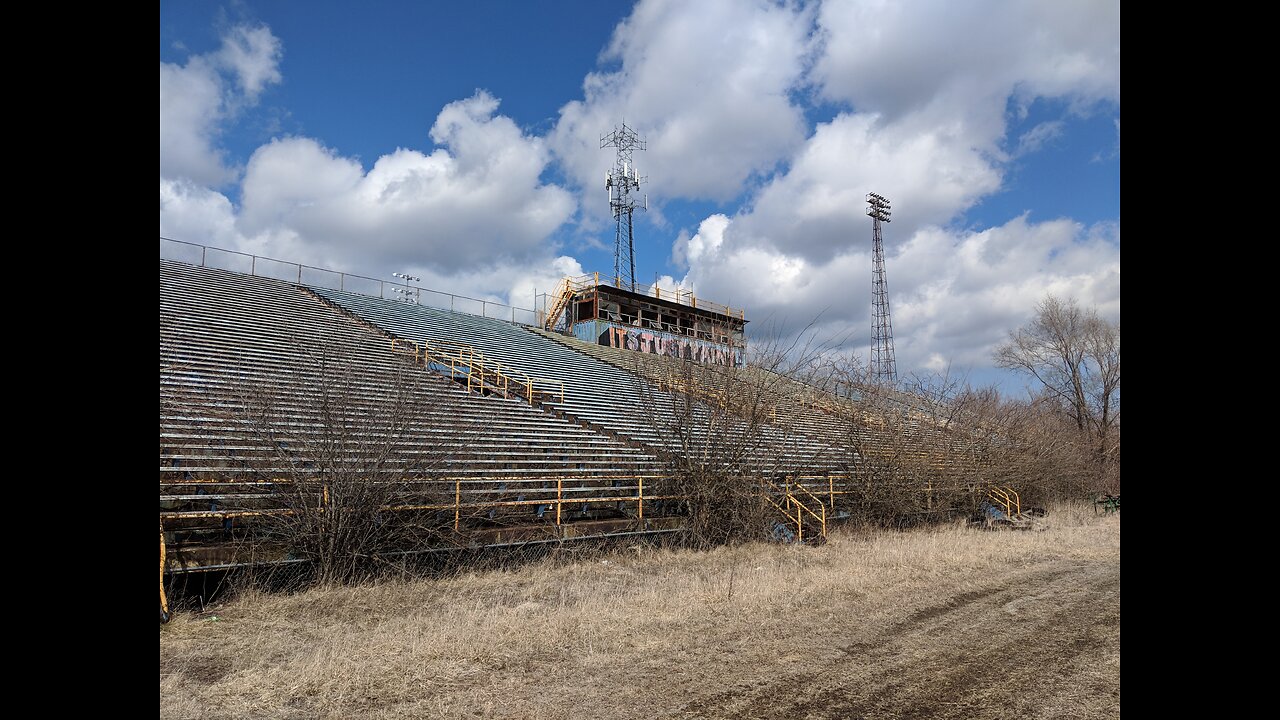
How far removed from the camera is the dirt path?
16.3ft

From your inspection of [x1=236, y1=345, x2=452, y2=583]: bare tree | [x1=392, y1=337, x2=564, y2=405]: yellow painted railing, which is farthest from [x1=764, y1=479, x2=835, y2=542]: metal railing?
[x1=236, y1=345, x2=452, y2=583]: bare tree

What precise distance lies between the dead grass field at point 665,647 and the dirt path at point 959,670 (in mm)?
24

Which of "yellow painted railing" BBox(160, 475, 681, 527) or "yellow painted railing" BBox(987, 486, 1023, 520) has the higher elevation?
"yellow painted railing" BBox(160, 475, 681, 527)

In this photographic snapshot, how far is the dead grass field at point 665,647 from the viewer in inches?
200

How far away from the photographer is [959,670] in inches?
228

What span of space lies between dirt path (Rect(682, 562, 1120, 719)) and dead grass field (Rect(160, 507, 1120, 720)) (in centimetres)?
2

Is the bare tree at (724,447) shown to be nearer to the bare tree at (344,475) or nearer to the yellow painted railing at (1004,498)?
the bare tree at (344,475)

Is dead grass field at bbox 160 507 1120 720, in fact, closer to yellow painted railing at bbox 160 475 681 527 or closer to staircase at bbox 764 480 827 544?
yellow painted railing at bbox 160 475 681 527

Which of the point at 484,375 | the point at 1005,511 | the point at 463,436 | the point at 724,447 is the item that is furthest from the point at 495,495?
the point at 1005,511

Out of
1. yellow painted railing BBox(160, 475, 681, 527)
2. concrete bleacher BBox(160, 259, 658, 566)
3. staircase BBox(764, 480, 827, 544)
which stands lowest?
staircase BBox(764, 480, 827, 544)
